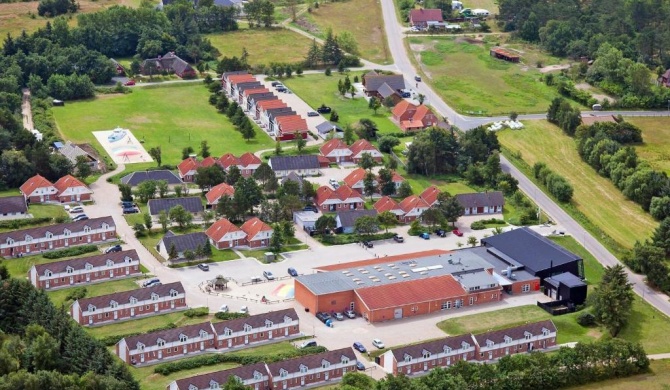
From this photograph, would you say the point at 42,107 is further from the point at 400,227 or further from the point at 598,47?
the point at 598,47

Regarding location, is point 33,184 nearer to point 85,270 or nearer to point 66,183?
point 66,183

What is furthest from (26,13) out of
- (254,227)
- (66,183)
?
(254,227)

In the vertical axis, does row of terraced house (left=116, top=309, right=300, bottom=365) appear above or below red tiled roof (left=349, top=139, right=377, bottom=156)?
below

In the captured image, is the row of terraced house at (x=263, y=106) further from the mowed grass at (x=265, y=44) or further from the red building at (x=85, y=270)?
the red building at (x=85, y=270)

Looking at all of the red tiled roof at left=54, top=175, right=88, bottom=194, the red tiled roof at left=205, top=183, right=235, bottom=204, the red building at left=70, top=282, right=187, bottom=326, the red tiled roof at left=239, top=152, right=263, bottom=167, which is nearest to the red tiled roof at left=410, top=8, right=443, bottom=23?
the red tiled roof at left=239, top=152, right=263, bottom=167

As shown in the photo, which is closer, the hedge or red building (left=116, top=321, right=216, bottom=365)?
the hedge

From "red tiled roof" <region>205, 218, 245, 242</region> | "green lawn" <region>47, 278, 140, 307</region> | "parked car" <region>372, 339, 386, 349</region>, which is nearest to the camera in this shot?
"parked car" <region>372, 339, 386, 349</region>

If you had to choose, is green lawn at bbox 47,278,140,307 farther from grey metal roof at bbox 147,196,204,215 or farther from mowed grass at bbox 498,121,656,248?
mowed grass at bbox 498,121,656,248
